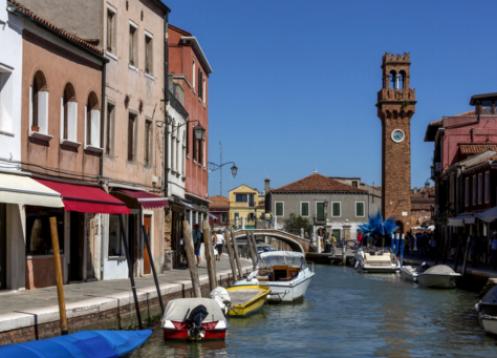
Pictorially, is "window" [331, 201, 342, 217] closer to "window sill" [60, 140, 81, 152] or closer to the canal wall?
the canal wall

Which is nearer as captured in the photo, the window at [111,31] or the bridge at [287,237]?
the window at [111,31]

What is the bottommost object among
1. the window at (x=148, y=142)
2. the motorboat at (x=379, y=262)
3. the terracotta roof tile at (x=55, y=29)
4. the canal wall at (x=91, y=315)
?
the motorboat at (x=379, y=262)

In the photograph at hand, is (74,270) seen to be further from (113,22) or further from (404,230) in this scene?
(404,230)

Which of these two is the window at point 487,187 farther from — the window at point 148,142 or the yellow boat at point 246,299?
the window at point 148,142

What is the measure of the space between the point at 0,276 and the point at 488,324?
991cm

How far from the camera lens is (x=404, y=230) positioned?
6981 centimetres

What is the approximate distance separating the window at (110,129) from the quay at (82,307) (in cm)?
333

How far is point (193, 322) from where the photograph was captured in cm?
1684

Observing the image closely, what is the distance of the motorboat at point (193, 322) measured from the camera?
16.8m

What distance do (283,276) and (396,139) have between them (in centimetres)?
4433

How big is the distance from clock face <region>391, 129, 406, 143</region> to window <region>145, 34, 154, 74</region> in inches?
1862

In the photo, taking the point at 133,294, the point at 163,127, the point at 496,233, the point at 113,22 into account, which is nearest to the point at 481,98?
the point at 496,233

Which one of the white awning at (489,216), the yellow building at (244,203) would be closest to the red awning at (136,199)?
the white awning at (489,216)

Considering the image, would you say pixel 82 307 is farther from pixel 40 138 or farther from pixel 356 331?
pixel 356 331
